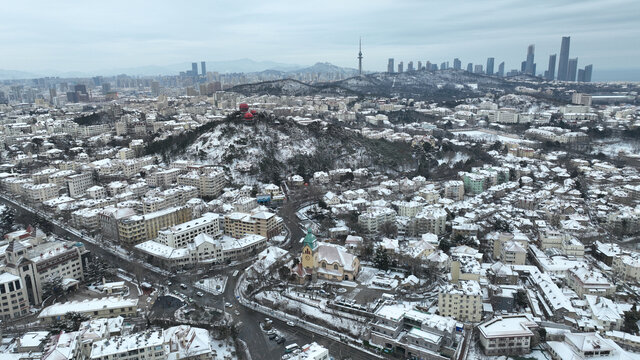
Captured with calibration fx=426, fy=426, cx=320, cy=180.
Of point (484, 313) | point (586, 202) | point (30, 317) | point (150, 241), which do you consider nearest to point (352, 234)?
point (484, 313)

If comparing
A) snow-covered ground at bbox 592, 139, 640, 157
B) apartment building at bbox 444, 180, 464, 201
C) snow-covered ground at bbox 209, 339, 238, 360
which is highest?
snow-covered ground at bbox 592, 139, 640, 157

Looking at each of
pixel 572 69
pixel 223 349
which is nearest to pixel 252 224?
pixel 223 349

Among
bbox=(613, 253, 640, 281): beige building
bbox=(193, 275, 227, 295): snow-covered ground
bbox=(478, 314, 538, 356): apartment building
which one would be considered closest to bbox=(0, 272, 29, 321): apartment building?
bbox=(193, 275, 227, 295): snow-covered ground

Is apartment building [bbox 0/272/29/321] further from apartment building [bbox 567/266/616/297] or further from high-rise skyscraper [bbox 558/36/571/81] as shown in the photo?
high-rise skyscraper [bbox 558/36/571/81]

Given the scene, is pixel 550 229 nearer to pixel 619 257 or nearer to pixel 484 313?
pixel 619 257

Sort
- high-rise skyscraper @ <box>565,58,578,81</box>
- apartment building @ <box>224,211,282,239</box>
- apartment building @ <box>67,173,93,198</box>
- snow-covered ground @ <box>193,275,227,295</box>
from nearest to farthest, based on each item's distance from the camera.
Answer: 1. snow-covered ground @ <box>193,275,227,295</box>
2. apartment building @ <box>224,211,282,239</box>
3. apartment building @ <box>67,173,93,198</box>
4. high-rise skyscraper @ <box>565,58,578,81</box>

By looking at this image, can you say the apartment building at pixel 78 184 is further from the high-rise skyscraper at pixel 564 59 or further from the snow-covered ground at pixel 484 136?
the high-rise skyscraper at pixel 564 59
